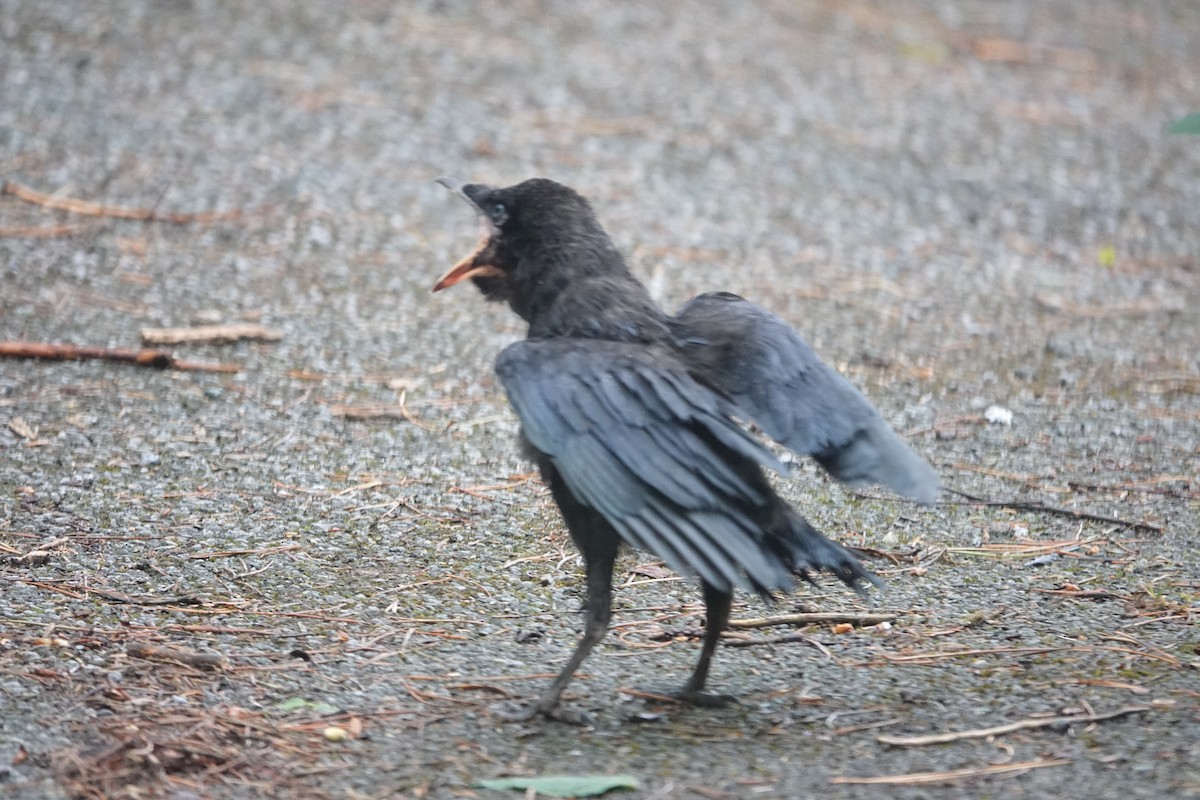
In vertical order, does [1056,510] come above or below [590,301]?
below

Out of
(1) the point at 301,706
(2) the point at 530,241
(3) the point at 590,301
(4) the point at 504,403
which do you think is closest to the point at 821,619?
(3) the point at 590,301

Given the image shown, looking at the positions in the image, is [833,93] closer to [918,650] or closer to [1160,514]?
[1160,514]

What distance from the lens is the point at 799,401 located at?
3.72m

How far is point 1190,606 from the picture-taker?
4.25m

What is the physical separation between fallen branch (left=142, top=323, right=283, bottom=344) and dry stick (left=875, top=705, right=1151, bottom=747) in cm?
383

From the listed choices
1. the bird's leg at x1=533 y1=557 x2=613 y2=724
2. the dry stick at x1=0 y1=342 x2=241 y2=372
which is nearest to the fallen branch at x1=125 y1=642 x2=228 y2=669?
the bird's leg at x1=533 y1=557 x2=613 y2=724

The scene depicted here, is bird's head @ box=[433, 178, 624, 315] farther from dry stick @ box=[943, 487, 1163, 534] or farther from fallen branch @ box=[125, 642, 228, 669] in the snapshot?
dry stick @ box=[943, 487, 1163, 534]

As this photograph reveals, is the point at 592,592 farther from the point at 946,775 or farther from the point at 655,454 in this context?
the point at 946,775

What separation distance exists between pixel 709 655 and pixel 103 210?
16.6 ft

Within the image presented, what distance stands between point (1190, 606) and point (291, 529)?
2787mm

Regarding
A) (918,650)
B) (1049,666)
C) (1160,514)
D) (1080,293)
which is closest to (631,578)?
(918,650)

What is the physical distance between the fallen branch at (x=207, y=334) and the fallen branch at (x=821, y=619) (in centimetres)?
300

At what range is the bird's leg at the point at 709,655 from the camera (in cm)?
368

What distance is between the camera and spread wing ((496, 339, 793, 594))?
11.2 feet
